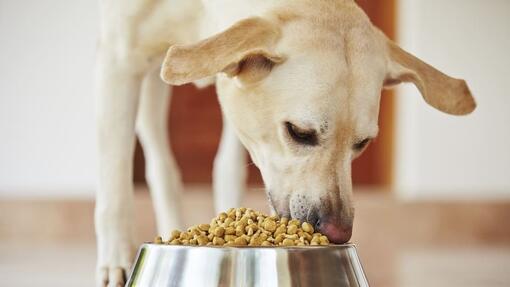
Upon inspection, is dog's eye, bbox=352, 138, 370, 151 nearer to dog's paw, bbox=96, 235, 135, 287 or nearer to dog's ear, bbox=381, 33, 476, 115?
dog's ear, bbox=381, 33, 476, 115

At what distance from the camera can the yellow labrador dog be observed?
2109mm

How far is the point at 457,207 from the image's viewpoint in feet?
19.8

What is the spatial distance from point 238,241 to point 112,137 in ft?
2.67

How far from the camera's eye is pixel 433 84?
247cm

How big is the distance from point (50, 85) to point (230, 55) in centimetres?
429

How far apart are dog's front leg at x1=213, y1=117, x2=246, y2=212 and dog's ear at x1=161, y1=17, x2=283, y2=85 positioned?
1.07 m

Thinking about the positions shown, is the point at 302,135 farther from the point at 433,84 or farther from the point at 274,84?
the point at 433,84

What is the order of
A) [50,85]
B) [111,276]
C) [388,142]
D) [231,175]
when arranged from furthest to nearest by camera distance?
[388,142]
[50,85]
[231,175]
[111,276]

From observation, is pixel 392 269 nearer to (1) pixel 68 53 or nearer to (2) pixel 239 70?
(2) pixel 239 70

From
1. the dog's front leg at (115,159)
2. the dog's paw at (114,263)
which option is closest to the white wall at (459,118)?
the dog's front leg at (115,159)

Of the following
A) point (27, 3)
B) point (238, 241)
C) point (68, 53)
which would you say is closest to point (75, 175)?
point (68, 53)

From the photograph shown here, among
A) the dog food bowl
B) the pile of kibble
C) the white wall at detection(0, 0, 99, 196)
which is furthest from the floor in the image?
the dog food bowl

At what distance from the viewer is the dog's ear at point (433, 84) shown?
2434mm

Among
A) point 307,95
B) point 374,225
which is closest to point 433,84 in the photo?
point 307,95
